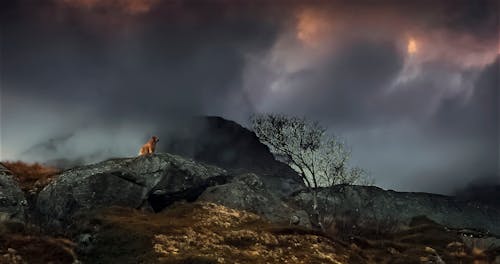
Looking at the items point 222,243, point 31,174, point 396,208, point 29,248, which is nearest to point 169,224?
point 222,243

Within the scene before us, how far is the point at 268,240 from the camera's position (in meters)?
45.5

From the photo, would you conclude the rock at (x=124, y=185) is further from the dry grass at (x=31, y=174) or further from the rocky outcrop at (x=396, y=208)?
the rocky outcrop at (x=396, y=208)

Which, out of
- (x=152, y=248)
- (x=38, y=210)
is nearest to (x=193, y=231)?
(x=152, y=248)

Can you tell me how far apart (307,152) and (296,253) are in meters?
35.6

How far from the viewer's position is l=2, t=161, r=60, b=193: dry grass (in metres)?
56.2

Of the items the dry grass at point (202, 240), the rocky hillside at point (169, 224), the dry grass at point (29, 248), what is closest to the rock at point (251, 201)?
the rocky hillside at point (169, 224)

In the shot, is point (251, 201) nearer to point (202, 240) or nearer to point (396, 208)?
point (202, 240)

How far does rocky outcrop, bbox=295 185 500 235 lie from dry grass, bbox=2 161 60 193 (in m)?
40.5

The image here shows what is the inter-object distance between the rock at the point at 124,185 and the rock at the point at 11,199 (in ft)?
7.22

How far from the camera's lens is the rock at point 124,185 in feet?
171

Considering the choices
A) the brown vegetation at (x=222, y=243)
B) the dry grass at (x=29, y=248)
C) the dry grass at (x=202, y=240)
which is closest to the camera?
the dry grass at (x=29, y=248)

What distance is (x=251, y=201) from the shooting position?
193 feet

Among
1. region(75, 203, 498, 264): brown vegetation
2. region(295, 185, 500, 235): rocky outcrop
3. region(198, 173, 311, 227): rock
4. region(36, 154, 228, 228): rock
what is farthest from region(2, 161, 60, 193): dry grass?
region(295, 185, 500, 235): rocky outcrop

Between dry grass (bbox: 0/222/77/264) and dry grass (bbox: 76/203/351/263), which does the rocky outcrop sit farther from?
dry grass (bbox: 0/222/77/264)
